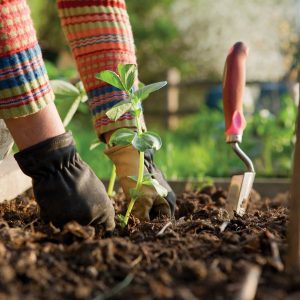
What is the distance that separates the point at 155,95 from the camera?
1002cm

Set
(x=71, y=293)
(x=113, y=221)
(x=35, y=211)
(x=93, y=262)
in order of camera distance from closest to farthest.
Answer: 1. (x=71, y=293)
2. (x=93, y=262)
3. (x=113, y=221)
4. (x=35, y=211)

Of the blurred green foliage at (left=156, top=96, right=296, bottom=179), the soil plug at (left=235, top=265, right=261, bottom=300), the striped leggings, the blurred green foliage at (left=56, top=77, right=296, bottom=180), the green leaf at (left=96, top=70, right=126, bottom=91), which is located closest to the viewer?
the soil plug at (left=235, top=265, right=261, bottom=300)

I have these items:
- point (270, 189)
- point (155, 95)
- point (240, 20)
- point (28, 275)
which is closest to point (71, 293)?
point (28, 275)

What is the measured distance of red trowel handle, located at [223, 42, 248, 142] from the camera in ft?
5.55

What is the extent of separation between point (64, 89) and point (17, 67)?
0.68 metres

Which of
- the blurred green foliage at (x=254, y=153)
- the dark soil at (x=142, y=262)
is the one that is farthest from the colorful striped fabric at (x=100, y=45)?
the blurred green foliage at (x=254, y=153)

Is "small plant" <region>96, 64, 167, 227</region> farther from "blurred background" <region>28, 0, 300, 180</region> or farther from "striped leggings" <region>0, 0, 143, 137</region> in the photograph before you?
"blurred background" <region>28, 0, 300, 180</region>

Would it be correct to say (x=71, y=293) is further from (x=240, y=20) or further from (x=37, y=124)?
(x=240, y=20)

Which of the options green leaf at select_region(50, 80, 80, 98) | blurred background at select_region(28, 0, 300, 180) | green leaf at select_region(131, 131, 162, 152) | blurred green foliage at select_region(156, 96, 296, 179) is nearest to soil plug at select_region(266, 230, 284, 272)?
green leaf at select_region(131, 131, 162, 152)

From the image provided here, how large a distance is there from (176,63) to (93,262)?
11.3 meters

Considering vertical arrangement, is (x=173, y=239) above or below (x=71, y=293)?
below

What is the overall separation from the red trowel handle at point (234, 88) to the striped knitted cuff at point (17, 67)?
64 centimetres

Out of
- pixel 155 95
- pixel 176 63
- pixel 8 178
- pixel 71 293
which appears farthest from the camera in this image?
pixel 176 63

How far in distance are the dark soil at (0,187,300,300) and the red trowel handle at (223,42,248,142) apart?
43 centimetres
